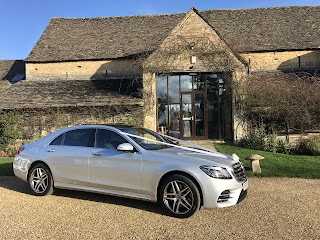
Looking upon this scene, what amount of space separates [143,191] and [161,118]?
38.1ft

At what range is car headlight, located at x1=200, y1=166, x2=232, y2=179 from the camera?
5152 mm

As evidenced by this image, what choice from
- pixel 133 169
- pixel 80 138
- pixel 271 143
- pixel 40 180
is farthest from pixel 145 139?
pixel 271 143

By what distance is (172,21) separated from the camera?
77.9 ft

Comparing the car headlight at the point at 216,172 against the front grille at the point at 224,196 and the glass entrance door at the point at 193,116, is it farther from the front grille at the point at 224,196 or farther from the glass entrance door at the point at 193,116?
the glass entrance door at the point at 193,116

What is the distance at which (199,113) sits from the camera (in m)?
17.0

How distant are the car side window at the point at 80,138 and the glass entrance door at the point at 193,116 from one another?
10683 mm

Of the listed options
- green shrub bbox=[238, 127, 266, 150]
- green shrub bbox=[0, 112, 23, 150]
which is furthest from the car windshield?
green shrub bbox=[0, 112, 23, 150]

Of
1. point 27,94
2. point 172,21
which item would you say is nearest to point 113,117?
point 27,94

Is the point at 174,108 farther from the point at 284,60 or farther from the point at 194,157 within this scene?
the point at 194,157

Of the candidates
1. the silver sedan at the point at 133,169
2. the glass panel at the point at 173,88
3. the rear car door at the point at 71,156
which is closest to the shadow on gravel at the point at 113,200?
the silver sedan at the point at 133,169

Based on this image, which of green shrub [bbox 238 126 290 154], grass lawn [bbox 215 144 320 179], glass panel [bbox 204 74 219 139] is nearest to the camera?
grass lawn [bbox 215 144 320 179]

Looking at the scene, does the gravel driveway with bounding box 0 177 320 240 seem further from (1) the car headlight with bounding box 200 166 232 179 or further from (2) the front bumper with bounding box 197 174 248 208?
(1) the car headlight with bounding box 200 166 232 179

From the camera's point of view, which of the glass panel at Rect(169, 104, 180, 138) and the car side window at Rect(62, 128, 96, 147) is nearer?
the car side window at Rect(62, 128, 96, 147)

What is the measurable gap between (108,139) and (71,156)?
0.81 meters
